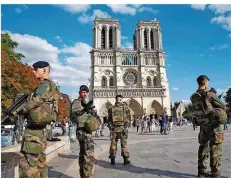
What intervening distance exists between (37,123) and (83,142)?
1.11 meters

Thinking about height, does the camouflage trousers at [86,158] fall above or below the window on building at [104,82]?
below

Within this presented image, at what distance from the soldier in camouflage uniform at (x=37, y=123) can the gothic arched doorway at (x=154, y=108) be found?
58957 mm

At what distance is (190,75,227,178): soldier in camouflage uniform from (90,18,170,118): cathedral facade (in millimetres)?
55332

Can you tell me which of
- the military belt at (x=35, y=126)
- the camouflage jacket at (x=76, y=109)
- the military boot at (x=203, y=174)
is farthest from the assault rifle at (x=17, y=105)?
the military boot at (x=203, y=174)

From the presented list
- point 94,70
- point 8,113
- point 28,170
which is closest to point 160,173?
point 28,170

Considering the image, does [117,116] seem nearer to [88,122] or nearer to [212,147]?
[88,122]

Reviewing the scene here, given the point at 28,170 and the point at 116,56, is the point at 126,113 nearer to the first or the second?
the point at 28,170

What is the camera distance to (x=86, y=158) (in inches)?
169

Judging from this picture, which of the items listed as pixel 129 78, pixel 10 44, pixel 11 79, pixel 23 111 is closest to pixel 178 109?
pixel 129 78

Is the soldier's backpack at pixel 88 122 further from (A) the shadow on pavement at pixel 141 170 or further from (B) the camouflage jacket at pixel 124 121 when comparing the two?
(B) the camouflage jacket at pixel 124 121

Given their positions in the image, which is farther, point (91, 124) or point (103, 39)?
point (103, 39)

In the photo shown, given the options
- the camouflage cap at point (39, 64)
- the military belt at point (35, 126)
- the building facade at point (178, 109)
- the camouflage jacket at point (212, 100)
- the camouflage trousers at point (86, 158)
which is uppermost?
the building facade at point (178, 109)

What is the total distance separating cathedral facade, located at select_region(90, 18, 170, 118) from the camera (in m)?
60.8

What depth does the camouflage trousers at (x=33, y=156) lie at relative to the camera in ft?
10.8
